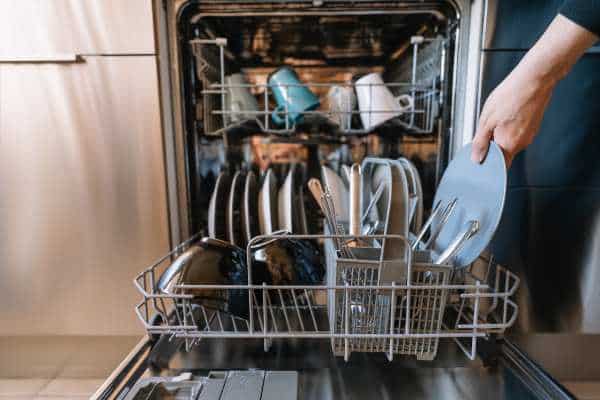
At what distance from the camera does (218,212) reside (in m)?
0.75

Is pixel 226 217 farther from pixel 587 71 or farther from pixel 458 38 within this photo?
pixel 587 71

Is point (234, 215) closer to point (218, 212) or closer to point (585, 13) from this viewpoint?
point (218, 212)

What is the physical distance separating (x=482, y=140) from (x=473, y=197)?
9 cm

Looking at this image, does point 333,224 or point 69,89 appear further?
point 69,89

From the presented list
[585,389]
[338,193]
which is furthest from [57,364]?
[585,389]

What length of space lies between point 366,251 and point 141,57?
57 cm

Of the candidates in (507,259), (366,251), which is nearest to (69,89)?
(366,251)

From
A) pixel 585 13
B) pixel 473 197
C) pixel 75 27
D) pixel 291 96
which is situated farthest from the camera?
pixel 291 96

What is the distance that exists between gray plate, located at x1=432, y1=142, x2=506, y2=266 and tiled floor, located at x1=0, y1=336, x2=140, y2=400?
729 mm

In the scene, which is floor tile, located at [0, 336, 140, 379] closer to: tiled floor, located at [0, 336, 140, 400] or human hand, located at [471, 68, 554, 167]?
tiled floor, located at [0, 336, 140, 400]

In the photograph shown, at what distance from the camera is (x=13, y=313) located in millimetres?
758

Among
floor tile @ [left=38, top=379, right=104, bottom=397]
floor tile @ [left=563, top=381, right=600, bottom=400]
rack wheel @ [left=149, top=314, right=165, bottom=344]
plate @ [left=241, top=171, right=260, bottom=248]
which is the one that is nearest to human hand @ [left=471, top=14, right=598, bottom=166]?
plate @ [left=241, top=171, right=260, bottom=248]

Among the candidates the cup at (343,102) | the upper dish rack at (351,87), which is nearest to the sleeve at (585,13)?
the upper dish rack at (351,87)

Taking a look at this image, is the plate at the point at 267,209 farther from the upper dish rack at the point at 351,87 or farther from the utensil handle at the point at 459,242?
the utensil handle at the point at 459,242
